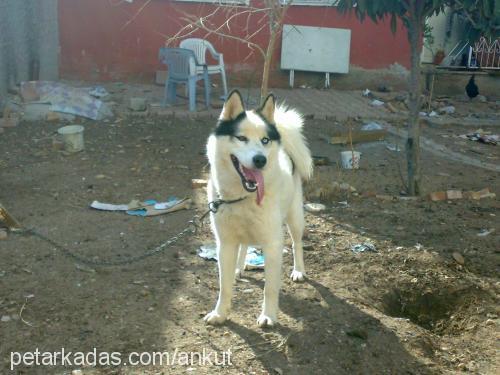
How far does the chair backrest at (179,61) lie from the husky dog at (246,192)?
19.5 feet

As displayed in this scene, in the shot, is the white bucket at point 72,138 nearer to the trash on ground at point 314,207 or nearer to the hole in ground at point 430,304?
the trash on ground at point 314,207

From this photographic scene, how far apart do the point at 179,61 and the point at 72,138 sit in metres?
2.75

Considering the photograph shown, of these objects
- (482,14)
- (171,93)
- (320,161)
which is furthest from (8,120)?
(482,14)

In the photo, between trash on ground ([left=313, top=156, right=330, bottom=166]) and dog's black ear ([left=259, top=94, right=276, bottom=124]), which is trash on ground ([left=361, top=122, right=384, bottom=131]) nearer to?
trash on ground ([left=313, top=156, right=330, bottom=166])

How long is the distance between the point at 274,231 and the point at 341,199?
2.77 meters

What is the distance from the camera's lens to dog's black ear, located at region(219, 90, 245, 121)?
12.0 ft

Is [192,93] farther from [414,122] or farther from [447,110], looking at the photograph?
[447,110]

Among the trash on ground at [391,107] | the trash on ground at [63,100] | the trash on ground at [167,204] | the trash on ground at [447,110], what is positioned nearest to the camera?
the trash on ground at [167,204]

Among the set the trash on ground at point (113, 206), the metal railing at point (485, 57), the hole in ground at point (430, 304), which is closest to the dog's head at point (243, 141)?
the hole in ground at point (430, 304)

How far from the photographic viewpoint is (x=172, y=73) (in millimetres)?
9844

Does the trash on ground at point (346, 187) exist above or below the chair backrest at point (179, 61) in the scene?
below

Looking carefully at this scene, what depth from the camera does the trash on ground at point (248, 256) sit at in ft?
15.7

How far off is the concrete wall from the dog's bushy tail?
21.0 feet

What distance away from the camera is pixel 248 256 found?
4.96 m
